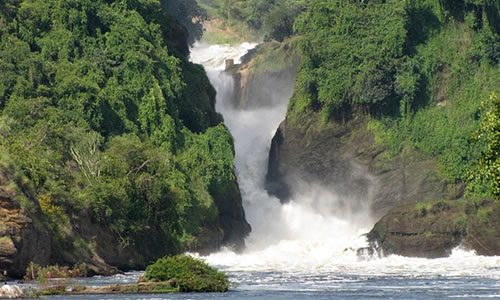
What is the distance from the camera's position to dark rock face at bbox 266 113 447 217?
12369 cm

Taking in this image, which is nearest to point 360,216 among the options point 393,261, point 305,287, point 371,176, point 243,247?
point 371,176

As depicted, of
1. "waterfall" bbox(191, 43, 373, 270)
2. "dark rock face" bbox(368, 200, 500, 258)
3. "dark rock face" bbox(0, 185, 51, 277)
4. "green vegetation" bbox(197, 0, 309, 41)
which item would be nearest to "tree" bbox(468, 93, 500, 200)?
"dark rock face" bbox(0, 185, 51, 277)

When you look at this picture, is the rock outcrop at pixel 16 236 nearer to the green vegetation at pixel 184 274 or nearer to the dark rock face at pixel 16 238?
the dark rock face at pixel 16 238

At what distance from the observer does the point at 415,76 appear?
127 meters

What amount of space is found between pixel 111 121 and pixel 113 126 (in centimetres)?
42

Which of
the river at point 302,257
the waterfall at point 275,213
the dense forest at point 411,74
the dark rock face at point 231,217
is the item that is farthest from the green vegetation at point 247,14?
the dark rock face at point 231,217

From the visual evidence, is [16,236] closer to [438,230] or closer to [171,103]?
[438,230]

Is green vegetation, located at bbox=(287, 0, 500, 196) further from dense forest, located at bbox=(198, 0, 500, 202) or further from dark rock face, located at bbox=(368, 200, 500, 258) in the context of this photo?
dark rock face, located at bbox=(368, 200, 500, 258)

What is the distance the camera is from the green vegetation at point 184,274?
6438 cm

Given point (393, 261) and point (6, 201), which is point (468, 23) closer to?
point (393, 261)

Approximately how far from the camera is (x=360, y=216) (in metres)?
126

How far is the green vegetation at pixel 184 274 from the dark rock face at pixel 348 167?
58.8 m

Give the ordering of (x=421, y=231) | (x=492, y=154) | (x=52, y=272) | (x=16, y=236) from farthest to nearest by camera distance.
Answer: (x=421, y=231)
(x=52, y=272)
(x=16, y=236)
(x=492, y=154)

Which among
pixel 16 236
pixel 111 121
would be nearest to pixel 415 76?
pixel 111 121
